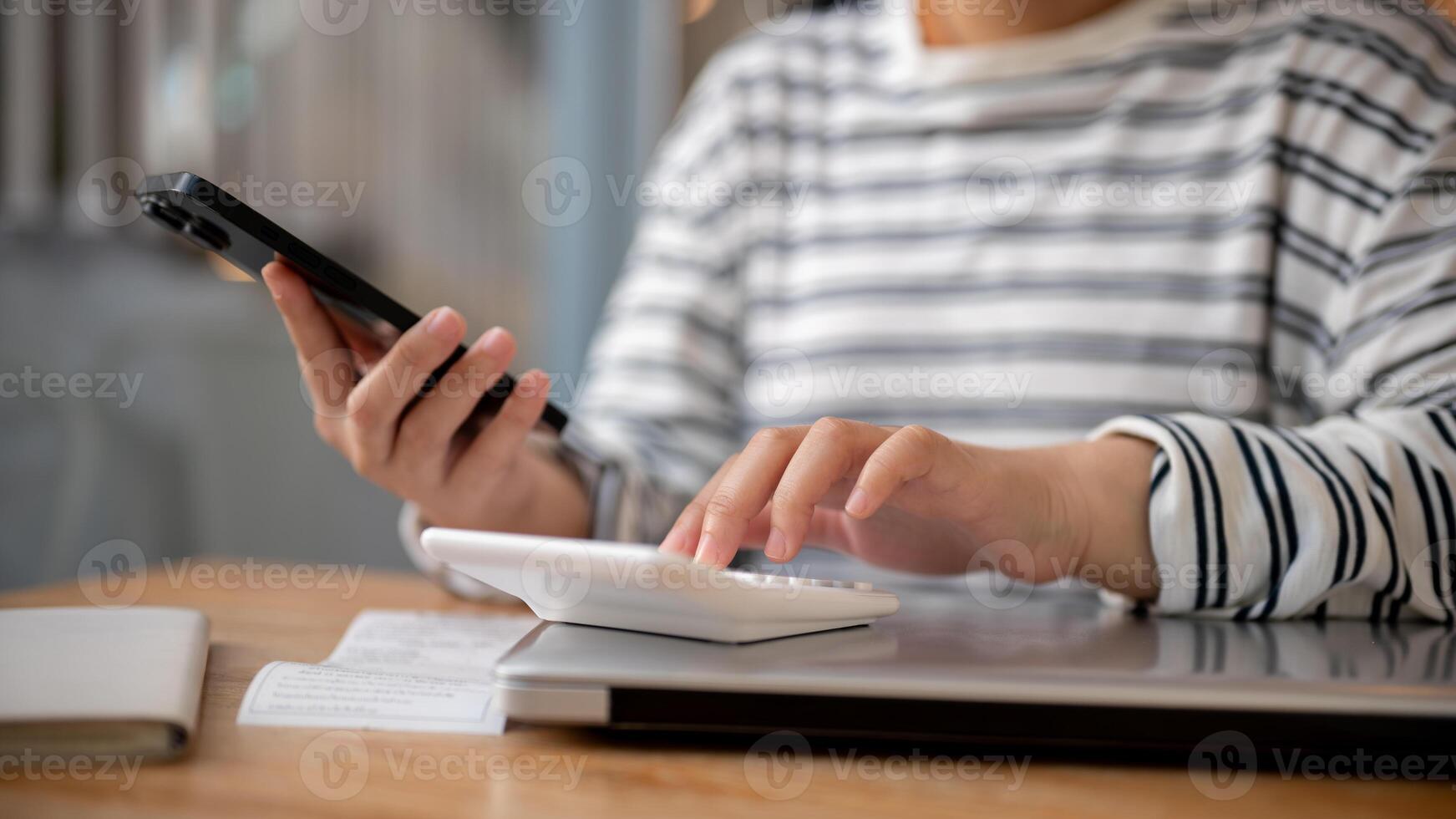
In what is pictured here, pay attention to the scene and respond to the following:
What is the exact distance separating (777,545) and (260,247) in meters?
0.32

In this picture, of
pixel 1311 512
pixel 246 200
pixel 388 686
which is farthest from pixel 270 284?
pixel 246 200

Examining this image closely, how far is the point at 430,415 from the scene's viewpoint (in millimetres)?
645

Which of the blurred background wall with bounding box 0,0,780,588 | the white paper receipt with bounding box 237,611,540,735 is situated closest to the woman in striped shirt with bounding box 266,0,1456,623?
the white paper receipt with bounding box 237,611,540,735

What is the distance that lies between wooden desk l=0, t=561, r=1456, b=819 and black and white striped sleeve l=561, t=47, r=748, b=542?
1.60ft

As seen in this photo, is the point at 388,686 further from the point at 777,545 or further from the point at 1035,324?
the point at 1035,324

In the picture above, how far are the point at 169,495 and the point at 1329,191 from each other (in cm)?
176

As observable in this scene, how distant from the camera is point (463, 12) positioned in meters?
2.13

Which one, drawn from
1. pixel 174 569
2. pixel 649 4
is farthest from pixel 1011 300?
pixel 649 4

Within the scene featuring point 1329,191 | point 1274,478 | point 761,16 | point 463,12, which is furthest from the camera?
point 463,12

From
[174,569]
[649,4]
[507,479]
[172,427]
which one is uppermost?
[649,4]

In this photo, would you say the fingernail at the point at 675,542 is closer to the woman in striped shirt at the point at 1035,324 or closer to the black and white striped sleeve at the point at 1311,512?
the woman in striped shirt at the point at 1035,324

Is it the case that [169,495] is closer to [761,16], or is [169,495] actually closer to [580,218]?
[580,218]

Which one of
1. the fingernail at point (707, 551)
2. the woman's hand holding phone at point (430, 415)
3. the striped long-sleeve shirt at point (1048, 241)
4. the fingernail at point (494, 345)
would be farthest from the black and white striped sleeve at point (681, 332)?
the fingernail at point (707, 551)

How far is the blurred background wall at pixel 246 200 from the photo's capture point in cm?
160
